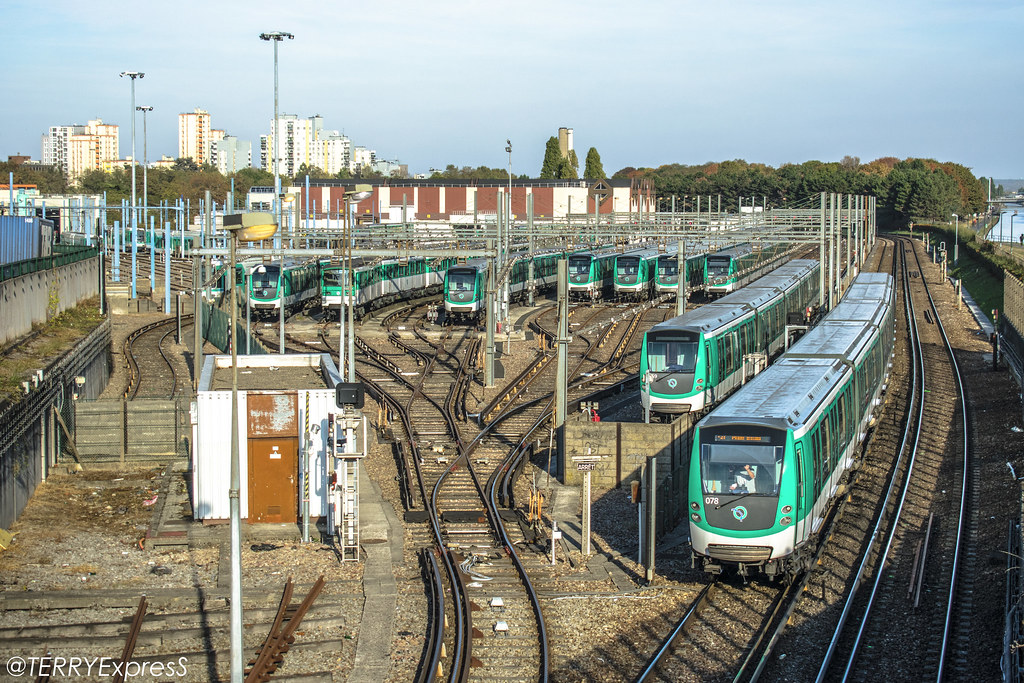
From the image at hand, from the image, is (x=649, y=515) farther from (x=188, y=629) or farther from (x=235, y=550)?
(x=235, y=550)

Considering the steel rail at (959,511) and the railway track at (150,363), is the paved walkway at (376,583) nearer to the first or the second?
the steel rail at (959,511)

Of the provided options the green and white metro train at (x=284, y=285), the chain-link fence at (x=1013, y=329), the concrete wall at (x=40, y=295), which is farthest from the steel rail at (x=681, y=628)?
the green and white metro train at (x=284, y=285)

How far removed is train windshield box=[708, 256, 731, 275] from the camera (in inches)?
1742

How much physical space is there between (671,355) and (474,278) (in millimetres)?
17899

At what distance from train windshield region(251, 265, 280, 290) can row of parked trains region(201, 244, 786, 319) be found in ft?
0.12

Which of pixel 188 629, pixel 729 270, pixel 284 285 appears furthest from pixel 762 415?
pixel 729 270

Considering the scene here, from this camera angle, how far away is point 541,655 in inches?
460

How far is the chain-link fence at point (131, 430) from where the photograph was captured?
21.2 meters

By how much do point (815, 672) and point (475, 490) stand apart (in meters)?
8.43

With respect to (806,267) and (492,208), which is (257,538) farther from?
(492,208)

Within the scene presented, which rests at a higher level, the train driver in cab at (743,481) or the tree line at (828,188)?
the tree line at (828,188)

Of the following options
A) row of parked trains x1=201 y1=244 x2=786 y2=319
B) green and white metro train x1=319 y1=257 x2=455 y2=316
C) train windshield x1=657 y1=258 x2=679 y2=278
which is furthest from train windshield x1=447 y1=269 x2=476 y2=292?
train windshield x1=657 y1=258 x2=679 y2=278

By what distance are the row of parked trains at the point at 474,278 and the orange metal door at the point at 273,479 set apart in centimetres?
2120

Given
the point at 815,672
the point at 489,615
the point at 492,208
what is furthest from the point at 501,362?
the point at 492,208
